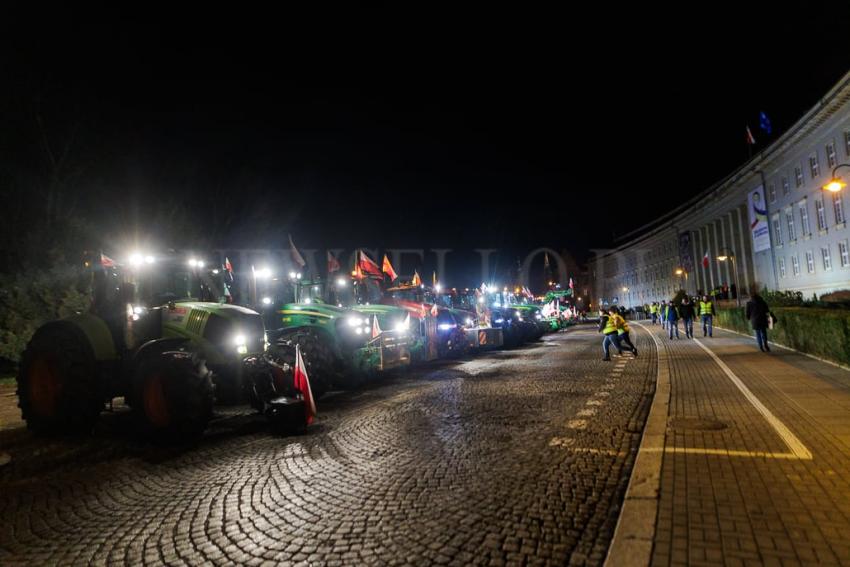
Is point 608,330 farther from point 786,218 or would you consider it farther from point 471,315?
point 786,218

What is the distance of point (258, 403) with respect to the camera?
8.71m

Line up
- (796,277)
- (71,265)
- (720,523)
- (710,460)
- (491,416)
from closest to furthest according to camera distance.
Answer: (720,523)
(710,460)
(491,416)
(71,265)
(796,277)

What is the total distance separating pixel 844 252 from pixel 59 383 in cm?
5111

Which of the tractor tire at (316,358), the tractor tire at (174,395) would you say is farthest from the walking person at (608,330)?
the tractor tire at (174,395)

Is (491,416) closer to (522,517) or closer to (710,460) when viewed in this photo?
(710,460)

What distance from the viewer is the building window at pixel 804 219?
45525 mm

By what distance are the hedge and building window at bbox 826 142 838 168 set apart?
31198 mm

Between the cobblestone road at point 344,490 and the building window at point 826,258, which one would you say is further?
the building window at point 826,258

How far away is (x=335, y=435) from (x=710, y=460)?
4931 millimetres

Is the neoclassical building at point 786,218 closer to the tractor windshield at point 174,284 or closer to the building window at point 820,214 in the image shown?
the building window at point 820,214

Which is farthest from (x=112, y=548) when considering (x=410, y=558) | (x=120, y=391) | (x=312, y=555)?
(x=120, y=391)

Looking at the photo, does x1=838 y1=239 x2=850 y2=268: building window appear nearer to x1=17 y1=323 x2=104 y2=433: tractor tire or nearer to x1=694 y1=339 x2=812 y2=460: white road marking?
x1=694 y1=339 x2=812 y2=460: white road marking

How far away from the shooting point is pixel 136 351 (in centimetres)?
823

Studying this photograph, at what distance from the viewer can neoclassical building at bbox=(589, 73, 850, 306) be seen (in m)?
40.0
